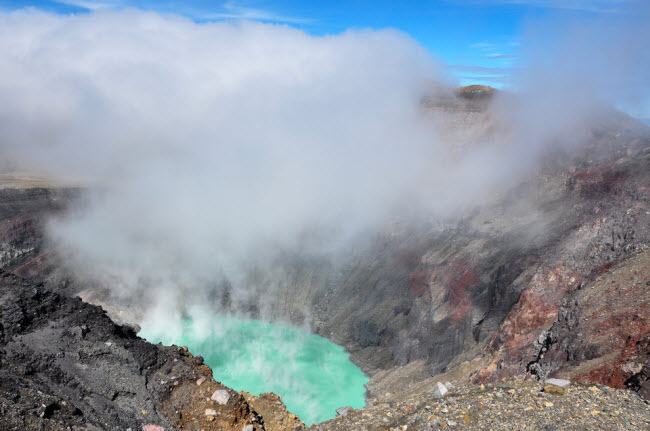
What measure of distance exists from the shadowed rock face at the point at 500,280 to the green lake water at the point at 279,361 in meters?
2.47

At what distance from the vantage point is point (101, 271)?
58750 mm

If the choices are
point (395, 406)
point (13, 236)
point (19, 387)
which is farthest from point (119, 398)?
point (13, 236)

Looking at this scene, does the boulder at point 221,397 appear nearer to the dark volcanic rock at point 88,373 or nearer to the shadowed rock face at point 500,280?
the dark volcanic rock at point 88,373

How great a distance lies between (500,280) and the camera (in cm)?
3875

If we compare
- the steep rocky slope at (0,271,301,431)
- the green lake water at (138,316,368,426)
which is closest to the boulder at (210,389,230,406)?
the steep rocky slope at (0,271,301,431)

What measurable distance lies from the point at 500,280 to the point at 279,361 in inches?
1021

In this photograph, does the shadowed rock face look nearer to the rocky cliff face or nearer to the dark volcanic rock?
the rocky cliff face

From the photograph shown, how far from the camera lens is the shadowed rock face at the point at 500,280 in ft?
71.9

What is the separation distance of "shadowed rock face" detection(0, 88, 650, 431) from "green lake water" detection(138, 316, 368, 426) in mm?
2473

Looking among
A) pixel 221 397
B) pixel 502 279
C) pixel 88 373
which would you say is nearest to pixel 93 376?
pixel 88 373

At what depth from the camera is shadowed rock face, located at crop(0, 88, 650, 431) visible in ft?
71.9

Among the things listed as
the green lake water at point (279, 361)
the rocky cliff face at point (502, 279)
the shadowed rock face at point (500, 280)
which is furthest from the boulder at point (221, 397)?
the green lake water at point (279, 361)

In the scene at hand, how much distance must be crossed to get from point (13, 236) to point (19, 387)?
58.9 m

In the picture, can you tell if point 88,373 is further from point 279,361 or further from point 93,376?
point 279,361
